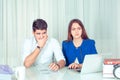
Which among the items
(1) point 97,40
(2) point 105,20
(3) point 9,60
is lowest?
(3) point 9,60

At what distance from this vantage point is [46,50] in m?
3.19

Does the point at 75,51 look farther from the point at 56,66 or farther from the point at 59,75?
the point at 59,75

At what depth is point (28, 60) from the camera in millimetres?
2932

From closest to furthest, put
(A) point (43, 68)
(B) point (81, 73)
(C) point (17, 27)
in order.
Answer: (B) point (81, 73), (A) point (43, 68), (C) point (17, 27)

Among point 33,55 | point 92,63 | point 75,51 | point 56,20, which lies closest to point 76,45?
point 75,51

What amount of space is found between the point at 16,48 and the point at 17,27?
304 millimetres

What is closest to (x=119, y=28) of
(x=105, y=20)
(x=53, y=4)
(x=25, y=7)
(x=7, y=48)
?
(x=105, y=20)

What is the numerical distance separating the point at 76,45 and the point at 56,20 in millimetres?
772

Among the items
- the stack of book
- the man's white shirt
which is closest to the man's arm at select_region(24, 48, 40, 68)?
the man's white shirt

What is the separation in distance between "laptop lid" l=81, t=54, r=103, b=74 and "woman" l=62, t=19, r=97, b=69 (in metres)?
0.73

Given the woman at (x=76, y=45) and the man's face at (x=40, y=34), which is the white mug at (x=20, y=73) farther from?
the woman at (x=76, y=45)

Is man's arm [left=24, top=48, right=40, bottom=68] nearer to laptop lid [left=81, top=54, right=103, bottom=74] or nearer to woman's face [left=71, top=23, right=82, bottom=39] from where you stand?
woman's face [left=71, top=23, right=82, bottom=39]

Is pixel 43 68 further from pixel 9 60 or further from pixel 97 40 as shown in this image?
pixel 97 40

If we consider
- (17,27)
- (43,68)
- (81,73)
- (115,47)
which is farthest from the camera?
(115,47)
